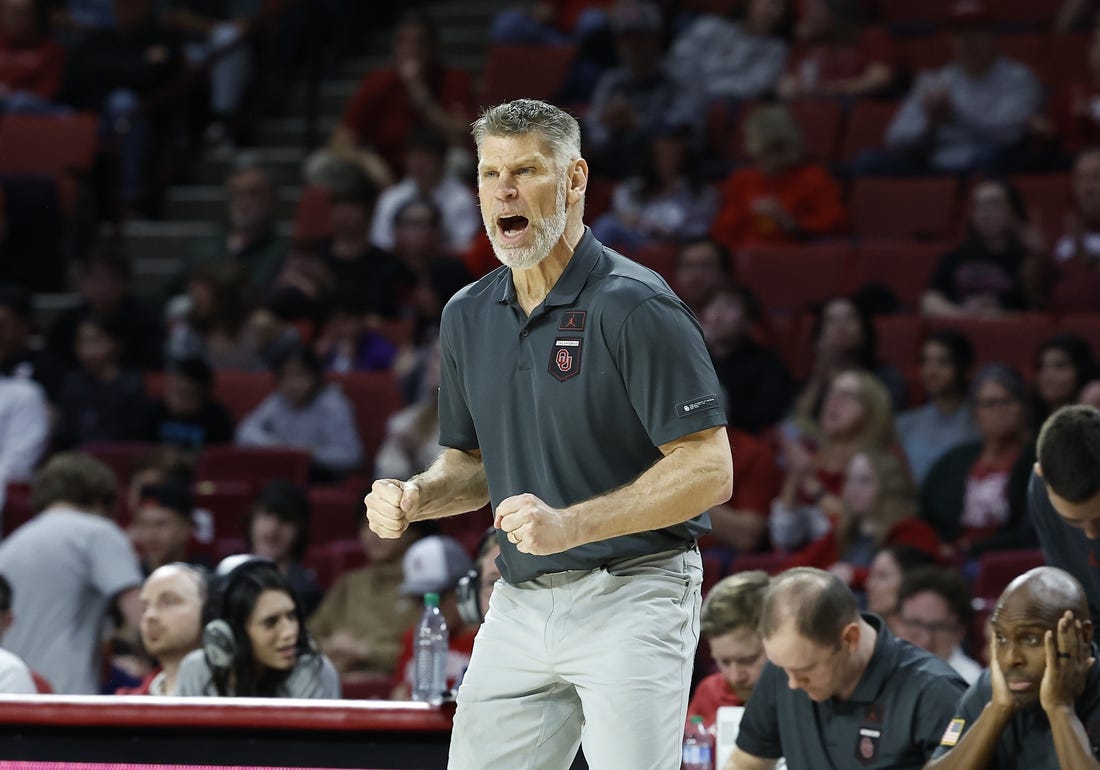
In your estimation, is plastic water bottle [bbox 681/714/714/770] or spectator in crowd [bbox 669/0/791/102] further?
spectator in crowd [bbox 669/0/791/102]

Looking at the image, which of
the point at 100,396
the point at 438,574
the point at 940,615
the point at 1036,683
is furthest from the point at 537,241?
the point at 100,396

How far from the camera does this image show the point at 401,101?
9.64 metres

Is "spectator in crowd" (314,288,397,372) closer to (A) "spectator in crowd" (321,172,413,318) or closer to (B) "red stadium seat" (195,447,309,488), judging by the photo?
(A) "spectator in crowd" (321,172,413,318)

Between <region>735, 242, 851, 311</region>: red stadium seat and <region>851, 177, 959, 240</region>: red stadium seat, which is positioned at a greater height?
<region>851, 177, 959, 240</region>: red stadium seat

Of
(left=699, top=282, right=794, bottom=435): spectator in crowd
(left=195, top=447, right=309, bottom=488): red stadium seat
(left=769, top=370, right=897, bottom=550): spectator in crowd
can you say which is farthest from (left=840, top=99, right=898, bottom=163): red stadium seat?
(left=195, top=447, right=309, bottom=488): red stadium seat

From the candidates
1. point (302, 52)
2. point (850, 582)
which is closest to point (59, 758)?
point (850, 582)

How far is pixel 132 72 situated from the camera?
32.1 ft

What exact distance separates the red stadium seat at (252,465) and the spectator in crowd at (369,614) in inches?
42.0

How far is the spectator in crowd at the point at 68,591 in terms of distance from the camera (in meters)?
5.85

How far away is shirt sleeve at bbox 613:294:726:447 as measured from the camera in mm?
2584

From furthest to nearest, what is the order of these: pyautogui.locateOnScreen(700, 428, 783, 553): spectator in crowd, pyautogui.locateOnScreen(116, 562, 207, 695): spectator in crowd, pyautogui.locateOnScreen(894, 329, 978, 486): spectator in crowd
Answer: pyautogui.locateOnScreen(894, 329, 978, 486): spectator in crowd → pyautogui.locateOnScreen(700, 428, 783, 553): spectator in crowd → pyautogui.locateOnScreen(116, 562, 207, 695): spectator in crowd

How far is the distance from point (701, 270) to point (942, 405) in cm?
126

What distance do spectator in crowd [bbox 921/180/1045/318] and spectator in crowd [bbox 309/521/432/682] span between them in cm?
263

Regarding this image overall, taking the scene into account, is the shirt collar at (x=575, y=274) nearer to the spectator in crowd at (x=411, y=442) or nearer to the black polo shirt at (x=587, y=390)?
the black polo shirt at (x=587, y=390)
